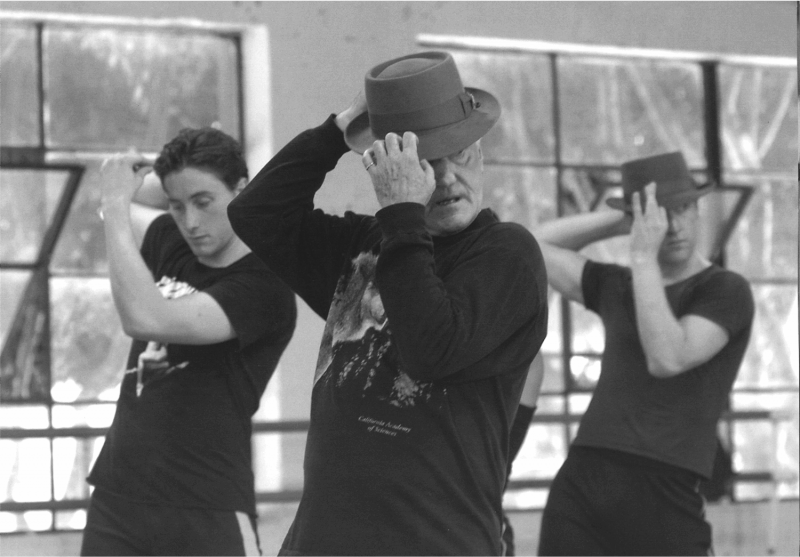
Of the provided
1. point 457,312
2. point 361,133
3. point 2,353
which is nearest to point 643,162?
point 361,133

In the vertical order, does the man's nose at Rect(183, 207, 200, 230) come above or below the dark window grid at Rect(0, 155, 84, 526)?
above

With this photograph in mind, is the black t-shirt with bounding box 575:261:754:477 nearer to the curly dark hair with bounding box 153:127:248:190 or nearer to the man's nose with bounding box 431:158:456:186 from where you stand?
the curly dark hair with bounding box 153:127:248:190

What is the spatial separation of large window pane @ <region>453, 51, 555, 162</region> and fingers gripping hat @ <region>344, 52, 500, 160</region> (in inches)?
91.1

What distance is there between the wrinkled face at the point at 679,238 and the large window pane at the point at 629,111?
5.46 ft

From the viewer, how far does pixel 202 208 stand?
1964 millimetres

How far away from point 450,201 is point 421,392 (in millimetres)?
239

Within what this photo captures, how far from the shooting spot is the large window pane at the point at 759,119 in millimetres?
4328

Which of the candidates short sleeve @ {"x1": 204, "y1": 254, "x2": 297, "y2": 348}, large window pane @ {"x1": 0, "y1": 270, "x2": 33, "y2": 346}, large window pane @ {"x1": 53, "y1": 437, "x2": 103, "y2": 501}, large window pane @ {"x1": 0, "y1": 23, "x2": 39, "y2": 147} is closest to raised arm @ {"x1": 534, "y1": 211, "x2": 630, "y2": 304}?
short sleeve @ {"x1": 204, "y1": 254, "x2": 297, "y2": 348}

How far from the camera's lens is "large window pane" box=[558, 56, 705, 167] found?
14.0 feet

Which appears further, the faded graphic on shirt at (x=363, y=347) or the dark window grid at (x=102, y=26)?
the dark window grid at (x=102, y=26)

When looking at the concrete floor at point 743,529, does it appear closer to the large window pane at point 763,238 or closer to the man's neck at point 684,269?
the large window pane at point 763,238

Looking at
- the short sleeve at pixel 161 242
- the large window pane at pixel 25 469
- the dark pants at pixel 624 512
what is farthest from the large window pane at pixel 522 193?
the short sleeve at pixel 161 242

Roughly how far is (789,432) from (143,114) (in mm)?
2690

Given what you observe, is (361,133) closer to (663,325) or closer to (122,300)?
(122,300)
